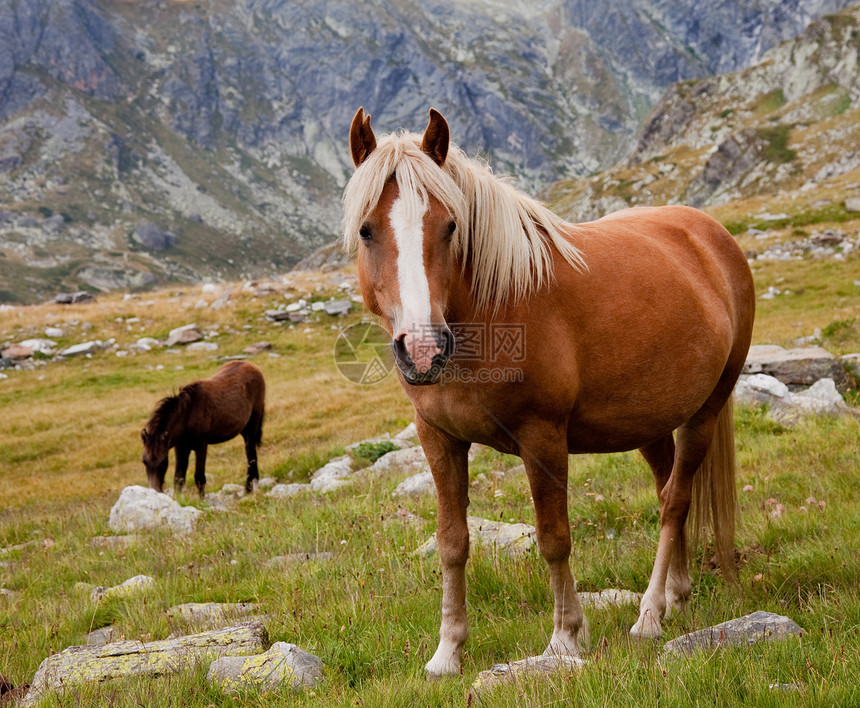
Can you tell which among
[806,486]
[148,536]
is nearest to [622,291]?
[806,486]

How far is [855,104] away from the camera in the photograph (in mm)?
71688

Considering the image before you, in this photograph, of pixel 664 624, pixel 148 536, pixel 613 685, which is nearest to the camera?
pixel 613 685

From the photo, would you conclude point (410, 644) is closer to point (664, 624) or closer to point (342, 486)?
point (664, 624)

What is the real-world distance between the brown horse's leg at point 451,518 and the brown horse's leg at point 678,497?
1227 mm

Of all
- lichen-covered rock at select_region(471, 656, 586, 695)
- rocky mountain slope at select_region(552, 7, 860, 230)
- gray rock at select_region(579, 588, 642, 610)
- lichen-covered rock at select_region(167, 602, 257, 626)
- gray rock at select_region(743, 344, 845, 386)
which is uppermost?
rocky mountain slope at select_region(552, 7, 860, 230)

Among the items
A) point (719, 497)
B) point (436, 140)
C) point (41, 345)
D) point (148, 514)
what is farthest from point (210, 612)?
point (41, 345)

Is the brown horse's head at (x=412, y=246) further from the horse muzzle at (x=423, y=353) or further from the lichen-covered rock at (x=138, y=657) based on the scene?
the lichen-covered rock at (x=138, y=657)

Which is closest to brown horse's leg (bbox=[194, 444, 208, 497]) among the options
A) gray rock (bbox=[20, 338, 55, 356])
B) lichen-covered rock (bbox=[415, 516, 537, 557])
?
lichen-covered rock (bbox=[415, 516, 537, 557])

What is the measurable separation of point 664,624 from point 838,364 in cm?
716

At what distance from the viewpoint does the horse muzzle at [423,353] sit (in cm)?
269

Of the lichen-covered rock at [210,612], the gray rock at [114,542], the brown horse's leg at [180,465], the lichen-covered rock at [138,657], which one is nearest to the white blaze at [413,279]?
the lichen-covered rock at [138,657]

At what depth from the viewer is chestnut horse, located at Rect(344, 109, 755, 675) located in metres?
3.01

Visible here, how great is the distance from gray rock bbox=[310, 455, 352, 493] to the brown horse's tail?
15.8ft

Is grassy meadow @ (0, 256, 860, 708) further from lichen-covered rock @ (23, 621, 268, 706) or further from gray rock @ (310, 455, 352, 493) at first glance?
gray rock @ (310, 455, 352, 493)
